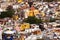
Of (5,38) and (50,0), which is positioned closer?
(5,38)

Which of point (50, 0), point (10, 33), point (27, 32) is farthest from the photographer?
point (50, 0)

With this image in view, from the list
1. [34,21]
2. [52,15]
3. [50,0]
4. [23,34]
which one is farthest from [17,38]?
[50,0]

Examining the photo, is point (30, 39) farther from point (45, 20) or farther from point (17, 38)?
point (45, 20)

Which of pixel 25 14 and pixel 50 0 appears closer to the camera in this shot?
pixel 25 14

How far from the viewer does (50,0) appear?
15781mm

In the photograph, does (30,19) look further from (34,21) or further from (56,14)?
(56,14)

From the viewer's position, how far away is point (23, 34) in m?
6.64

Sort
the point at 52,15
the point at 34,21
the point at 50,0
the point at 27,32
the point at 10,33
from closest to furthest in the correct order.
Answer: the point at 10,33, the point at 27,32, the point at 34,21, the point at 52,15, the point at 50,0

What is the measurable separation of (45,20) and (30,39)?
3.09 meters

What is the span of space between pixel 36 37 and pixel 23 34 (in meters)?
0.36

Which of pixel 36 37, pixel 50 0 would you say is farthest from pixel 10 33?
pixel 50 0

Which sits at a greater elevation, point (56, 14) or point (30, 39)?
point (30, 39)

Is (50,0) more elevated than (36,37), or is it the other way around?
(36,37)

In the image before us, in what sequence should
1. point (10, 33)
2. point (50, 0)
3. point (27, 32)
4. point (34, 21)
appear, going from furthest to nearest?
point (50, 0)
point (34, 21)
point (27, 32)
point (10, 33)
